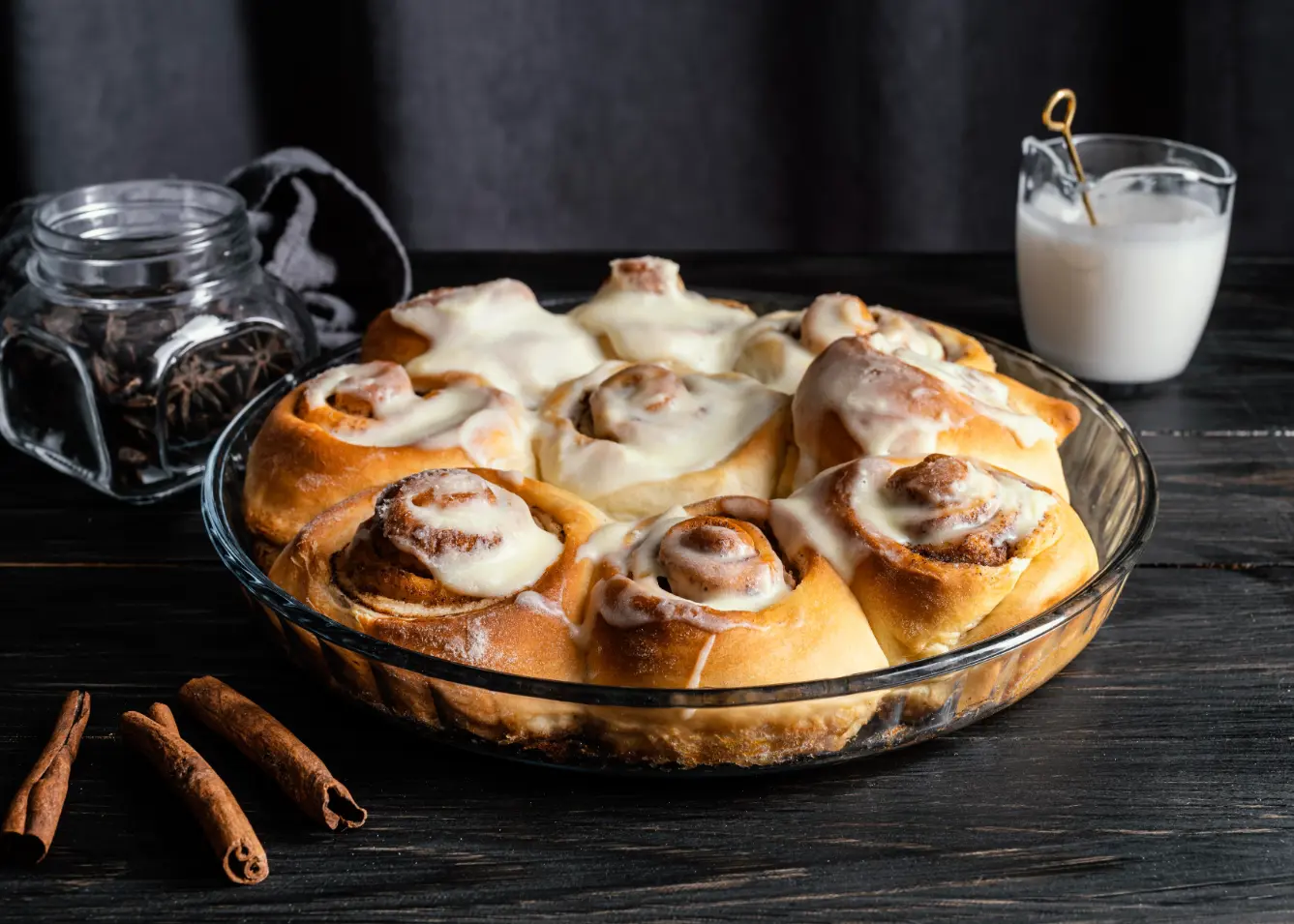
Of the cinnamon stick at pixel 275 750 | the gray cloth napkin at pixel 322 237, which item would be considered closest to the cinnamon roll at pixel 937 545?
the cinnamon stick at pixel 275 750

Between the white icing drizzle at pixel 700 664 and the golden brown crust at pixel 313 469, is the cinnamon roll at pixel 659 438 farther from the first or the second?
the white icing drizzle at pixel 700 664

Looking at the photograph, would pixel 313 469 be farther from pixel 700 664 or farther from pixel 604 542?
pixel 700 664

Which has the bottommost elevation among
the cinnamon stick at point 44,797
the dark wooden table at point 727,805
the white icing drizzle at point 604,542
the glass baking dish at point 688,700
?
the dark wooden table at point 727,805

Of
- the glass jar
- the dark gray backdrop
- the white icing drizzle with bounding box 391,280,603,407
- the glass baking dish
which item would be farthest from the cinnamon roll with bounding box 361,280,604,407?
the dark gray backdrop

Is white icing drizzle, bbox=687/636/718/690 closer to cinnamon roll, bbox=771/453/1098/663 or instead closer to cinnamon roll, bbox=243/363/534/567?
cinnamon roll, bbox=771/453/1098/663

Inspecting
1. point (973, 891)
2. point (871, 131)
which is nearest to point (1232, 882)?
point (973, 891)

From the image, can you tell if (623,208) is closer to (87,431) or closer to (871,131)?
(871,131)

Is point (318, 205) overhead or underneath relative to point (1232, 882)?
overhead
